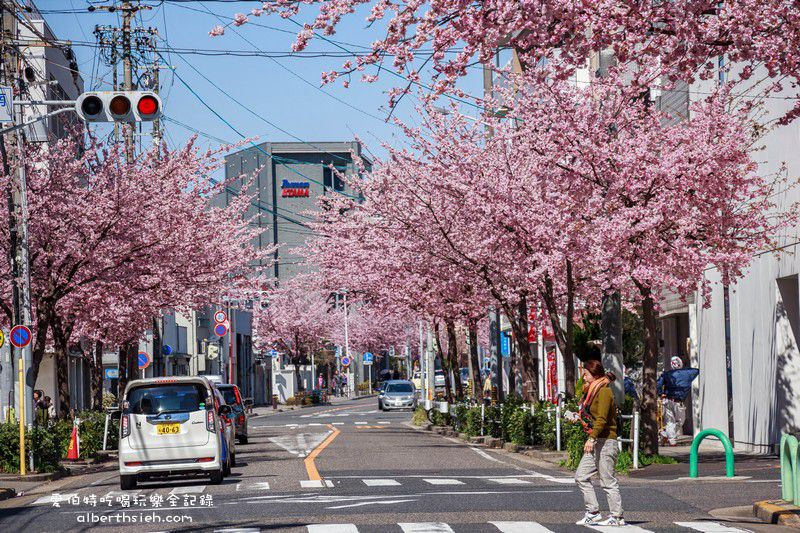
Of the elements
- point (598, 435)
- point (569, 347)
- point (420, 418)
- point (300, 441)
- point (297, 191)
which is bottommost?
point (420, 418)

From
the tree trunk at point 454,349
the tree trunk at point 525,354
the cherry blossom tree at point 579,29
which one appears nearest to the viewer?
the cherry blossom tree at point 579,29

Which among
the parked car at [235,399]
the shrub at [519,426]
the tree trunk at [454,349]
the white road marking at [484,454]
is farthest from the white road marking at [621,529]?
the tree trunk at [454,349]

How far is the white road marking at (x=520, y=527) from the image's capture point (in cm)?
A: 1251

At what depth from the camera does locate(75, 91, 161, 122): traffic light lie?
17.7 m

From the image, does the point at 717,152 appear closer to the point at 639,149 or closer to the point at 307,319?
the point at 639,149

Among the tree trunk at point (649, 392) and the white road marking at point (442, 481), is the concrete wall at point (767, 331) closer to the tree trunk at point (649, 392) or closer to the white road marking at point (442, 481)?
the tree trunk at point (649, 392)

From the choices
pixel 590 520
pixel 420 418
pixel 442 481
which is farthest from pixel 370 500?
pixel 420 418

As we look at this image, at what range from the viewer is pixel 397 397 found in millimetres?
69812

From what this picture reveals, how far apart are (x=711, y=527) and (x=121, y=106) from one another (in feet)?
31.7

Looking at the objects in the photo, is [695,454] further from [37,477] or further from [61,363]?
[61,363]

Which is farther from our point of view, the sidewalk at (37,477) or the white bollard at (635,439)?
the white bollard at (635,439)

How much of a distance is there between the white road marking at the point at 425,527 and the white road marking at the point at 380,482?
21.2 ft

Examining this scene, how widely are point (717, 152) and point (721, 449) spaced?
9067 millimetres

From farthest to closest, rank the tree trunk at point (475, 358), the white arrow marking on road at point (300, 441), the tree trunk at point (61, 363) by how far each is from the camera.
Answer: the tree trunk at point (475, 358)
the tree trunk at point (61, 363)
the white arrow marking on road at point (300, 441)
